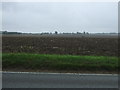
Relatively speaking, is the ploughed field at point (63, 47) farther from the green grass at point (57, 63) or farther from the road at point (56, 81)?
the road at point (56, 81)

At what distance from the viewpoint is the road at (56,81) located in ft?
26.1

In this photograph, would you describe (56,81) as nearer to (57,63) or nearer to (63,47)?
(57,63)

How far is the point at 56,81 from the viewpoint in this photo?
28.5 feet

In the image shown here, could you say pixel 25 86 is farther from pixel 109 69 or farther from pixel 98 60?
pixel 98 60

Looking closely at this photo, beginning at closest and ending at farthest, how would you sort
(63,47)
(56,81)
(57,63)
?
(56,81), (57,63), (63,47)

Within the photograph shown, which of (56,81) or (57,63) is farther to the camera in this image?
(57,63)

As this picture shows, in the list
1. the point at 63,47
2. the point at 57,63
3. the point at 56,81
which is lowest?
the point at 56,81

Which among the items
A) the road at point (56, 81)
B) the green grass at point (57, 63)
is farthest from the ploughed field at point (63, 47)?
the road at point (56, 81)

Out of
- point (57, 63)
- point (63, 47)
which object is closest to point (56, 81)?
point (57, 63)

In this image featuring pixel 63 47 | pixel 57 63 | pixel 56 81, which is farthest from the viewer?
pixel 63 47

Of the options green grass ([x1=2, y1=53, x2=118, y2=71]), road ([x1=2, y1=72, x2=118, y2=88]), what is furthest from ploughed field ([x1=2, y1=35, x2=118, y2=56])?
road ([x1=2, y1=72, x2=118, y2=88])

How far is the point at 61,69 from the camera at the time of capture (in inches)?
457

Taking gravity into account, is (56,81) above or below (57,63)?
below

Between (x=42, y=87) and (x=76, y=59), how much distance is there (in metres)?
5.87
